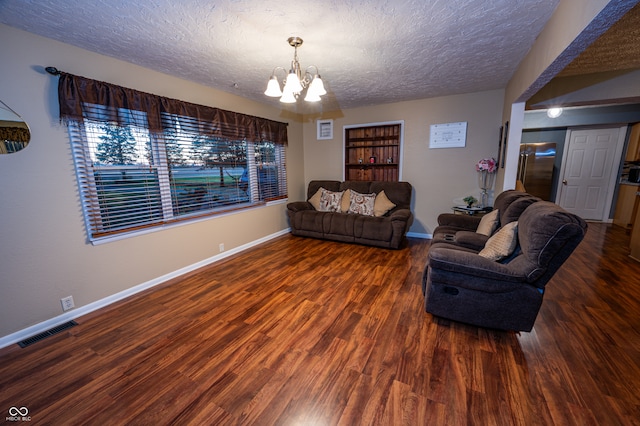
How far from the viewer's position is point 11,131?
6.27 ft

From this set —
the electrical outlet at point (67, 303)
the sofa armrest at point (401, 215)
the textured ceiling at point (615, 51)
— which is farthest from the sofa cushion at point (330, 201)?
the electrical outlet at point (67, 303)

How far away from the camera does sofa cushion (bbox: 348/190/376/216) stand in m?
4.36

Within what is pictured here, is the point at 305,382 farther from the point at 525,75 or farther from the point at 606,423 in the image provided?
the point at 525,75

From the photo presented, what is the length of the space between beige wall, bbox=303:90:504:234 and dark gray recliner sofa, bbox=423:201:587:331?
8.13 feet

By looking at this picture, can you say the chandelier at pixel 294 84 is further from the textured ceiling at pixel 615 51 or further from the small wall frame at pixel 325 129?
the small wall frame at pixel 325 129

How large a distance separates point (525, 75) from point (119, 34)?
12.2 feet

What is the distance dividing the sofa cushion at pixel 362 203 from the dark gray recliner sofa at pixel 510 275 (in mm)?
2366

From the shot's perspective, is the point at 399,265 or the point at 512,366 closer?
the point at 512,366

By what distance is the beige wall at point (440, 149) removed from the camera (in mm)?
3924

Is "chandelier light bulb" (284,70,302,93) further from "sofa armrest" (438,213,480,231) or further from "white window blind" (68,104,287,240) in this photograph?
"sofa armrest" (438,213,480,231)

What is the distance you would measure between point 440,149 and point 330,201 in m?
2.10

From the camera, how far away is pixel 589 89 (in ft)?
9.67

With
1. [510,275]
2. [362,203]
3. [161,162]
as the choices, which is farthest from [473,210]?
[161,162]

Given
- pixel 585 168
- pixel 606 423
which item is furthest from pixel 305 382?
pixel 585 168
